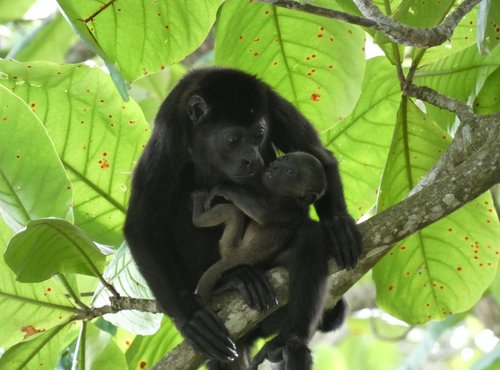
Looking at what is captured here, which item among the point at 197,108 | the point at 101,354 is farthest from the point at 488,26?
the point at 101,354

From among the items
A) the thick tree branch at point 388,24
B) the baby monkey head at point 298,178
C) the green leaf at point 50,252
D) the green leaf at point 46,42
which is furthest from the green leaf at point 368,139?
the green leaf at point 46,42

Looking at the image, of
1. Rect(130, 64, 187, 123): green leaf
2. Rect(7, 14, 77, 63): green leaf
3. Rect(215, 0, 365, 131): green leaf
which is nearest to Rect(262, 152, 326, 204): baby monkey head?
Rect(215, 0, 365, 131): green leaf

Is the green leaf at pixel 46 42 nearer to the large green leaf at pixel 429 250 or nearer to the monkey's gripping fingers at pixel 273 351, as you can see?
the large green leaf at pixel 429 250

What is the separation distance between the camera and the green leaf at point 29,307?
2730 millimetres

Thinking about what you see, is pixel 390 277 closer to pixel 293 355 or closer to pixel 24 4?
pixel 293 355

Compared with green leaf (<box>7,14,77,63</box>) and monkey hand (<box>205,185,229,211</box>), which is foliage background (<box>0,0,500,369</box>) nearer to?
monkey hand (<box>205,185,229,211</box>)

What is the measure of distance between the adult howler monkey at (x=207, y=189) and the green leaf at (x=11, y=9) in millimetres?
1224

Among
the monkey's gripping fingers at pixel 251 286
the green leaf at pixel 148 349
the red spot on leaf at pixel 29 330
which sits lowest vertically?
the green leaf at pixel 148 349

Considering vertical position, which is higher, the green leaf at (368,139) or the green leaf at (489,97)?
the green leaf at (489,97)

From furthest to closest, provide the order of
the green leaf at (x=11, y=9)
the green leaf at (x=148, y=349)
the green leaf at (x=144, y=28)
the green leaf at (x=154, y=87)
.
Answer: the green leaf at (x=154, y=87) < the green leaf at (x=11, y=9) < the green leaf at (x=148, y=349) < the green leaf at (x=144, y=28)

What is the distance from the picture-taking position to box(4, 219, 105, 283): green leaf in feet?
7.48

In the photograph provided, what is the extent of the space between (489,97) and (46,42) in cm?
227

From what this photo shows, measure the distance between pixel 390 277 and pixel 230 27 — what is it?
43.7 inches

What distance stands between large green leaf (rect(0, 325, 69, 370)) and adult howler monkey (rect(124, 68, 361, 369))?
0.39m
